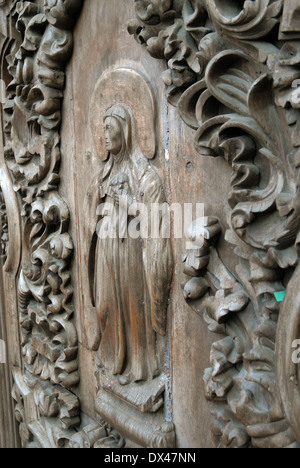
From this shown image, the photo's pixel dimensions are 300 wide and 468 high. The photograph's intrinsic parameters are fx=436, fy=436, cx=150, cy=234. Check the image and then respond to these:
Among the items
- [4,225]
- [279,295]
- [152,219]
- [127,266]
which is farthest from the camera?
[4,225]

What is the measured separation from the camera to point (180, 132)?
1.04 metres

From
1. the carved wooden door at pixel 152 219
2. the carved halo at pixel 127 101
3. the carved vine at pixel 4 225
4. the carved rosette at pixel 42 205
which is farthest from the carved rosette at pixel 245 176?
the carved vine at pixel 4 225

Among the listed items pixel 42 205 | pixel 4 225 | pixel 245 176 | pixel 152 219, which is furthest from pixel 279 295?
pixel 4 225

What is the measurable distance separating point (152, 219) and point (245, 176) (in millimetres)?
342

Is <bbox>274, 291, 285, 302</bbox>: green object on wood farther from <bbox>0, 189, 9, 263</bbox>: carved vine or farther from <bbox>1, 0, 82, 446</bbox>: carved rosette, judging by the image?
<bbox>0, 189, 9, 263</bbox>: carved vine

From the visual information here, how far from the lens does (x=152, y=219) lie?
1.12m

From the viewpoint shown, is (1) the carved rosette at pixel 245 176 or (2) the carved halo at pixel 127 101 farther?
(2) the carved halo at pixel 127 101

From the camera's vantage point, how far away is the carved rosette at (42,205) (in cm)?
150

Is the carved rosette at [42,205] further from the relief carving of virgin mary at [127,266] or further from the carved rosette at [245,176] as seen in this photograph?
the carved rosette at [245,176]

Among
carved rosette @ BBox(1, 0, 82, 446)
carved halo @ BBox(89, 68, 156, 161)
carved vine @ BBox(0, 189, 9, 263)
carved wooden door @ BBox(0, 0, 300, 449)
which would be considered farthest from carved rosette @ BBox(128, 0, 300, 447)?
carved vine @ BBox(0, 189, 9, 263)

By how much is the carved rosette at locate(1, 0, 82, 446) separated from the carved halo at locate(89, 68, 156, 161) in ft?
0.91

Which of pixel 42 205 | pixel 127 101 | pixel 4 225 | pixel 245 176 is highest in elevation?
pixel 127 101

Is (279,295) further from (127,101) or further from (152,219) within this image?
(127,101)
